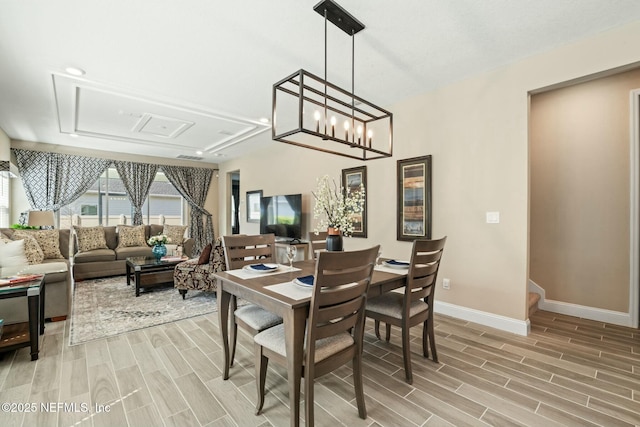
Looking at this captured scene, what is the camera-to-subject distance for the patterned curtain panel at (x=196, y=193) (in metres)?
7.77

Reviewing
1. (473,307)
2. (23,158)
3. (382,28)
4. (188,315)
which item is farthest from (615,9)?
(23,158)

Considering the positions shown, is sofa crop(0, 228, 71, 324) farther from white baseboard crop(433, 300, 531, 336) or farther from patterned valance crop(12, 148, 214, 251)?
white baseboard crop(433, 300, 531, 336)

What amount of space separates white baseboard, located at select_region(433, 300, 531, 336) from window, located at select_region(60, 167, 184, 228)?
7.12 m

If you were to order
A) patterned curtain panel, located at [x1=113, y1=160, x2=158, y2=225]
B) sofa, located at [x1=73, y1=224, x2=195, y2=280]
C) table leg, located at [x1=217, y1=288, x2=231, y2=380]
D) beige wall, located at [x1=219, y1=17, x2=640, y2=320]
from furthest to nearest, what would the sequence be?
patterned curtain panel, located at [x1=113, y1=160, x2=158, y2=225], sofa, located at [x1=73, y1=224, x2=195, y2=280], beige wall, located at [x1=219, y1=17, x2=640, y2=320], table leg, located at [x1=217, y1=288, x2=231, y2=380]

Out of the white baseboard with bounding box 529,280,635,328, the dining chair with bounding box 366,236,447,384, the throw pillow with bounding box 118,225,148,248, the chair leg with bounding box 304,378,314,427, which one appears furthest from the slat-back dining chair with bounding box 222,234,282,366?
the throw pillow with bounding box 118,225,148,248

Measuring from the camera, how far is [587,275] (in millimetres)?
3322

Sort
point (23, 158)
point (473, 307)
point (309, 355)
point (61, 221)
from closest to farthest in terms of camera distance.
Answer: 1. point (309, 355)
2. point (473, 307)
3. point (23, 158)
4. point (61, 221)

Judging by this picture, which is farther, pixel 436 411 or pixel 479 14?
pixel 479 14

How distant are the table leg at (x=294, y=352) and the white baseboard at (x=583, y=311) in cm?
362

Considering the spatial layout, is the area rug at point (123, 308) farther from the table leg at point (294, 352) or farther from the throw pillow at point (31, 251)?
the table leg at point (294, 352)

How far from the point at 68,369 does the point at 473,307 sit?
375cm

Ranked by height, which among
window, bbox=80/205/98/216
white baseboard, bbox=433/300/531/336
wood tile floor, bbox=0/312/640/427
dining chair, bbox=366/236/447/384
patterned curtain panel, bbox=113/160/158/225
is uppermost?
patterned curtain panel, bbox=113/160/158/225

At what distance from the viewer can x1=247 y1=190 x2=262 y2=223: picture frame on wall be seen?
6.70m

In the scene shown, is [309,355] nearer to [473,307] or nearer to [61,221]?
[473,307]
